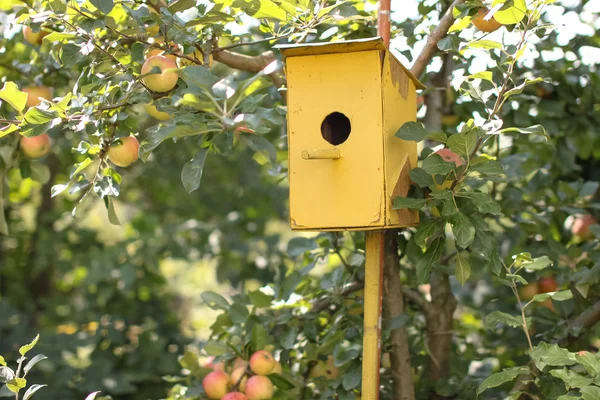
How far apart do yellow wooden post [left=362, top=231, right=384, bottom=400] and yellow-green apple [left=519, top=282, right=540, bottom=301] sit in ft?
3.28

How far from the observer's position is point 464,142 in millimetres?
1717

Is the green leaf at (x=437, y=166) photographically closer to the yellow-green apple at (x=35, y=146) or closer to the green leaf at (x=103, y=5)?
the green leaf at (x=103, y=5)

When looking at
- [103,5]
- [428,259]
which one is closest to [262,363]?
[428,259]

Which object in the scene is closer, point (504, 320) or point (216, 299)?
point (504, 320)

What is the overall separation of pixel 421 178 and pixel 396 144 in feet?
0.39

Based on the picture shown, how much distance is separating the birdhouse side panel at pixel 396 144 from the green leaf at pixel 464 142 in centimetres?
16

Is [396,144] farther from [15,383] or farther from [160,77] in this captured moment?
[15,383]

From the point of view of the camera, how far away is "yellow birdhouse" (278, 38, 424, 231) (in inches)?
69.7

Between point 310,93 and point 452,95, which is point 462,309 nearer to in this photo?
point 452,95

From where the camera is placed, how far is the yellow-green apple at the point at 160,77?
70.3 inches

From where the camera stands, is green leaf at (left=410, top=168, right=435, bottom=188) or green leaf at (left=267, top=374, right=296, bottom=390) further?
green leaf at (left=267, top=374, right=296, bottom=390)

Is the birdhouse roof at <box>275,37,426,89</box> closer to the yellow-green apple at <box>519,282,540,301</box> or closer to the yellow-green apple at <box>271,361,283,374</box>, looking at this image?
the yellow-green apple at <box>271,361,283,374</box>

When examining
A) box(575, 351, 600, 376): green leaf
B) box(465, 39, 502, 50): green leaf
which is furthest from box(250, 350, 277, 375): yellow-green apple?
box(465, 39, 502, 50): green leaf

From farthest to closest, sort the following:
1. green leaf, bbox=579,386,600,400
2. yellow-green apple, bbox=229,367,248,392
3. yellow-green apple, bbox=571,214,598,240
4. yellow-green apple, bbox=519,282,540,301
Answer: yellow-green apple, bbox=571,214,598,240 → yellow-green apple, bbox=519,282,540,301 → yellow-green apple, bbox=229,367,248,392 → green leaf, bbox=579,386,600,400
